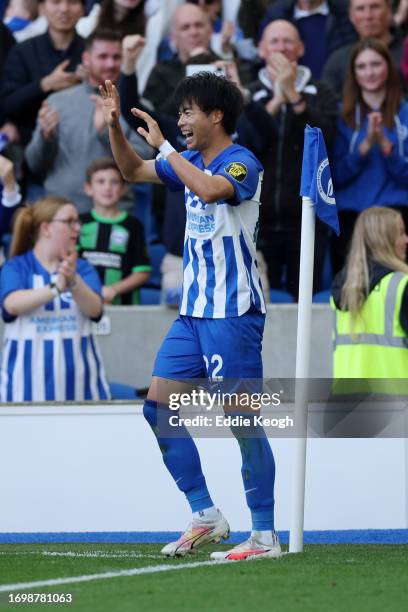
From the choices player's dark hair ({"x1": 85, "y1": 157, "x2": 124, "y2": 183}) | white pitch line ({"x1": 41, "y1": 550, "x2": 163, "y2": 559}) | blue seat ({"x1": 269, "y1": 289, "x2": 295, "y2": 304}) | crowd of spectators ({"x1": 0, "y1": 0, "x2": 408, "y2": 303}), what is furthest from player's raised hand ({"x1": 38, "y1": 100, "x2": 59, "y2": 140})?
white pitch line ({"x1": 41, "y1": 550, "x2": 163, "y2": 559})

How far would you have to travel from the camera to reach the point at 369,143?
10.0 meters

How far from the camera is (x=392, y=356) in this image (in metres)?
7.38

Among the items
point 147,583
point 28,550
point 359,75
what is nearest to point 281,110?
point 359,75

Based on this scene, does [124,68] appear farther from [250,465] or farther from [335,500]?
[250,465]

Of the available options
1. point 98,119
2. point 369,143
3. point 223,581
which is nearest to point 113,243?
point 98,119

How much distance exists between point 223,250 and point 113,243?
417 centimetres

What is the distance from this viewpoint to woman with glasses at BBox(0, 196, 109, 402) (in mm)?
8312

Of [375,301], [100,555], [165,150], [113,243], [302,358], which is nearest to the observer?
[165,150]

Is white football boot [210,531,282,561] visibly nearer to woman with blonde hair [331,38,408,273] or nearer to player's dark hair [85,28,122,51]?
woman with blonde hair [331,38,408,273]

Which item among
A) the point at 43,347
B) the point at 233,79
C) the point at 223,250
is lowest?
the point at 43,347

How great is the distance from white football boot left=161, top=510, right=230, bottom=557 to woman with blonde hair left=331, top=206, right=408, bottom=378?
1964 mm

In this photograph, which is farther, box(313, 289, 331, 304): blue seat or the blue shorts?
box(313, 289, 331, 304): blue seat

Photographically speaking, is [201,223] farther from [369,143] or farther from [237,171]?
[369,143]

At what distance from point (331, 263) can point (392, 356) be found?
3008 mm
